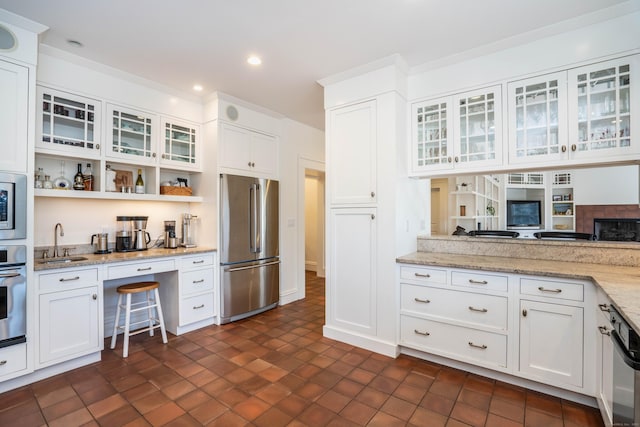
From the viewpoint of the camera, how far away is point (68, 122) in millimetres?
2781

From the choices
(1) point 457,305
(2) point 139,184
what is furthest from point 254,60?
(1) point 457,305

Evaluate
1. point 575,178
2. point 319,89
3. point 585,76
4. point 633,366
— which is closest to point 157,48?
point 319,89

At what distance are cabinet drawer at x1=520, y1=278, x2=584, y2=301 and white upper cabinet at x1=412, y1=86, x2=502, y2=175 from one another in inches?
40.2

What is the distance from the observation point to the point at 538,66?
7.87 feet

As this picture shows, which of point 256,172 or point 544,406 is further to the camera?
point 256,172

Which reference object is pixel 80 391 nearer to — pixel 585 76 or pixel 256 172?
pixel 256 172

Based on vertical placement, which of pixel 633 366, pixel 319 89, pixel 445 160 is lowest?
pixel 633 366

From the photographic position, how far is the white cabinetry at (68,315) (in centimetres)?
232

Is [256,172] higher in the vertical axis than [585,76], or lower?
lower

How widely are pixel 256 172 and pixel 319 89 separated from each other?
1.31 meters

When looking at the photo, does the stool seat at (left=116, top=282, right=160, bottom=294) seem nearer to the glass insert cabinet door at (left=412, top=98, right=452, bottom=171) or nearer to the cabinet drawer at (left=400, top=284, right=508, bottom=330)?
the cabinet drawer at (left=400, top=284, right=508, bottom=330)

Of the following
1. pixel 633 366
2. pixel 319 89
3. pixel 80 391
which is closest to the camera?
pixel 633 366

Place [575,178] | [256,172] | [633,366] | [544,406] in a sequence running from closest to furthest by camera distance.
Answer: [633,366]
[544,406]
[256,172]
[575,178]

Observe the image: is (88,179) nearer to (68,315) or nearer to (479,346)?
(68,315)
